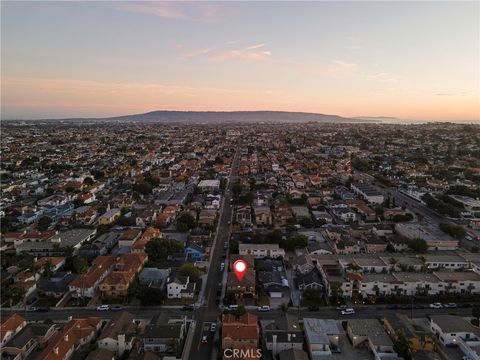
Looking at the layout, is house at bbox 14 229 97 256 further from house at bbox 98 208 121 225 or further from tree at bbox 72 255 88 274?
tree at bbox 72 255 88 274

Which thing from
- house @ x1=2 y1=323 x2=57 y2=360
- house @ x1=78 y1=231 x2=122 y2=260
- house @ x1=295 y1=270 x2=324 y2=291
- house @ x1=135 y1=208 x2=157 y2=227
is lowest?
house @ x1=2 y1=323 x2=57 y2=360

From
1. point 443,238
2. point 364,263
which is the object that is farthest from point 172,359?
point 443,238

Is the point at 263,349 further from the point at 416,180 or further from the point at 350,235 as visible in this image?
the point at 416,180

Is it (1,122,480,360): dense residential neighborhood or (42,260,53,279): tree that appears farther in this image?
(42,260,53,279): tree

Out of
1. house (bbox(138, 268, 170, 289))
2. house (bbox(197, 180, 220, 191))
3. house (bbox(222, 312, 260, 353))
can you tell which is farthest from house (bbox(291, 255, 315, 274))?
house (bbox(197, 180, 220, 191))

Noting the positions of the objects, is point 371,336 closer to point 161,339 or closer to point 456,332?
point 456,332
